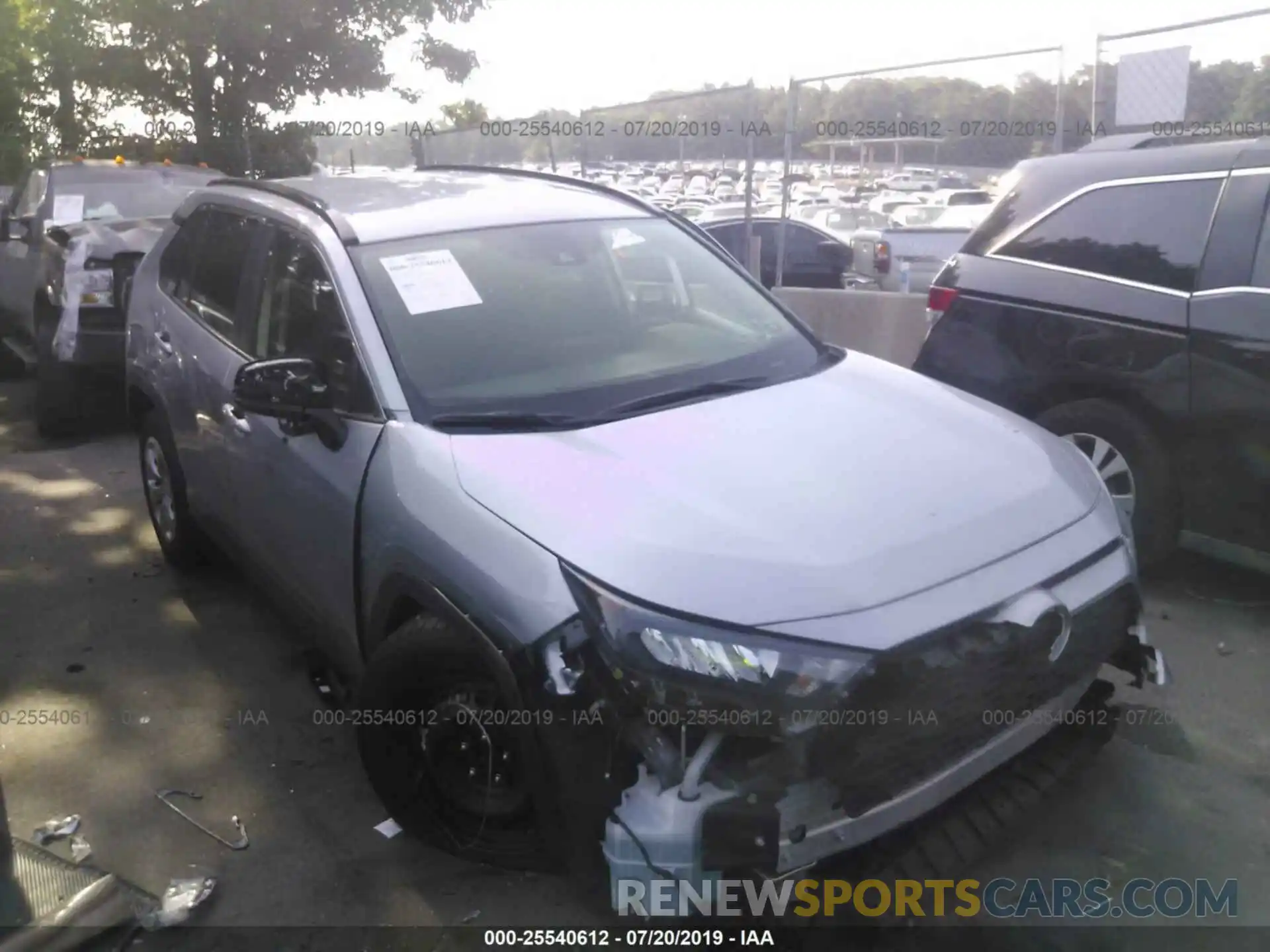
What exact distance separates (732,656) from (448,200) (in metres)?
2.34

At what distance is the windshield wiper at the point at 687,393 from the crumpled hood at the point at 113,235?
5.22 m

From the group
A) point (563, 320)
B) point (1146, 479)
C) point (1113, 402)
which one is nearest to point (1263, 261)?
point (1113, 402)

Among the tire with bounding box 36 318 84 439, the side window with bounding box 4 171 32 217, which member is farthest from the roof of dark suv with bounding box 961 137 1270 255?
the side window with bounding box 4 171 32 217

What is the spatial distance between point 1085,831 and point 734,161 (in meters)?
10.1

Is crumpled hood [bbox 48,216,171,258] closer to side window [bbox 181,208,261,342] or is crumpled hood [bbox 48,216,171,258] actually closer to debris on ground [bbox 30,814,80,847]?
side window [bbox 181,208,261,342]

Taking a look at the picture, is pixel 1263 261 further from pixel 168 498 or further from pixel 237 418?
pixel 168 498

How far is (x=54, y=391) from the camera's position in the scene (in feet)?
25.1

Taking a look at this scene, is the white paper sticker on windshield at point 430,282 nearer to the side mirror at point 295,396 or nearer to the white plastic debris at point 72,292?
the side mirror at point 295,396

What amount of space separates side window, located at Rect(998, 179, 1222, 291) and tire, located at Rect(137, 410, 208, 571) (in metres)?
3.91

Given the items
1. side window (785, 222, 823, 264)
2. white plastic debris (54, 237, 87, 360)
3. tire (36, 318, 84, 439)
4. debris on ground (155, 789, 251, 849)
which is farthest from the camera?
side window (785, 222, 823, 264)

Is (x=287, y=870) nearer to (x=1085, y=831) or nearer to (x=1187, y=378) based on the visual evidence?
(x=1085, y=831)

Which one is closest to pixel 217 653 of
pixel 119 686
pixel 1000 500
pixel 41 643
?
pixel 119 686

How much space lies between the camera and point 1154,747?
366 centimetres

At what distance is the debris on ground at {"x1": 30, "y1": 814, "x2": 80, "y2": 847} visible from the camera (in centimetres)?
335
